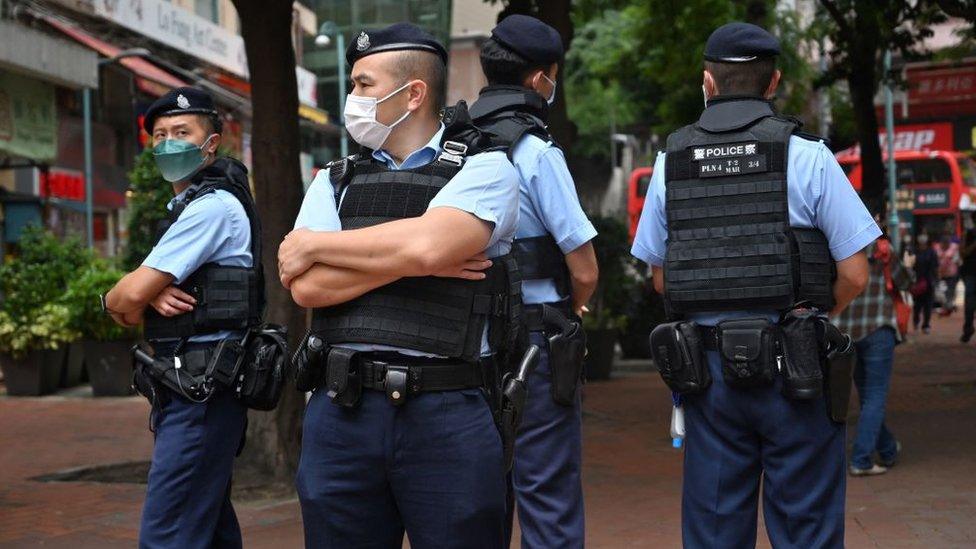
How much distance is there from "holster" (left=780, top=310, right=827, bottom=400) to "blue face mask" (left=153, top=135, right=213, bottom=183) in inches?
87.4

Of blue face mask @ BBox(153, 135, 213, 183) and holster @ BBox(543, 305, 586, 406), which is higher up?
blue face mask @ BBox(153, 135, 213, 183)

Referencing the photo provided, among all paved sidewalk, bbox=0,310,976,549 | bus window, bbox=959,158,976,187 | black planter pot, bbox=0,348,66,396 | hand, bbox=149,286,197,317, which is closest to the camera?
hand, bbox=149,286,197,317

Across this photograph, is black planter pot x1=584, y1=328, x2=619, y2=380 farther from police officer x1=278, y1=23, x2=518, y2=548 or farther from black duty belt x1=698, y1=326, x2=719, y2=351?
police officer x1=278, y1=23, x2=518, y2=548

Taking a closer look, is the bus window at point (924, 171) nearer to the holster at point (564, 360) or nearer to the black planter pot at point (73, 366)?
the black planter pot at point (73, 366)

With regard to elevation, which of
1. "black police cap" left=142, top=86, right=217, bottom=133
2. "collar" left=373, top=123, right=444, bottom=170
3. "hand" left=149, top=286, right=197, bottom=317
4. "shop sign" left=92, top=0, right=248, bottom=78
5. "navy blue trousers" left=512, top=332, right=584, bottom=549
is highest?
"shop sign" left=92, top=0, right=248, bottom=78

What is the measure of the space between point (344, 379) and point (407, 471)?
A: 0.89ft

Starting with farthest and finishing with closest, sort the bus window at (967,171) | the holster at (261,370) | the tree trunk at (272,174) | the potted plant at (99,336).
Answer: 1. the bus window at (967,171)
2. the potted plant at (99,336)
3. the tree trunk at (272,174)
4. the holster at (261,370)

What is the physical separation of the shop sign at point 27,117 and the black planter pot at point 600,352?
A: 9155 mm

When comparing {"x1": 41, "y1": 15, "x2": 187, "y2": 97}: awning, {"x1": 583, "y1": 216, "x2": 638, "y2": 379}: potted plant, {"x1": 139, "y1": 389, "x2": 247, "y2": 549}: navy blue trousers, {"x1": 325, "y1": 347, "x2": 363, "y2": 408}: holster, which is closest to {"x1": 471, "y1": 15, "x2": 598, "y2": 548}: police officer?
{"x1": 139, "y1": 389, "x2": 247, "y2": 549}: navy blue trousers

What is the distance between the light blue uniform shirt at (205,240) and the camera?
15.9 feet

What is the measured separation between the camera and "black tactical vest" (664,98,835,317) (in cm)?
A: 436

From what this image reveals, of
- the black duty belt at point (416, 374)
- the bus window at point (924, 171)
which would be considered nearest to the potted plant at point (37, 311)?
the black duty belt at point (416, 374)

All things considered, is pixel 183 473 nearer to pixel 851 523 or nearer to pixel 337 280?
pixel 337 280

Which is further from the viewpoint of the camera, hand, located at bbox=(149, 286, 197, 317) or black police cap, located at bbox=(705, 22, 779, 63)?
hand, located at bbox=(149, 286, 197, 317)
